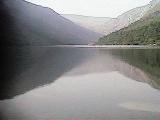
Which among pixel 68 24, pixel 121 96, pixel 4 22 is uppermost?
pixel 68 24

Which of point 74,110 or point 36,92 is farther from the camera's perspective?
point 36,92

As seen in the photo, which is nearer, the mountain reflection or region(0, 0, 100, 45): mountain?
the mountain reflection

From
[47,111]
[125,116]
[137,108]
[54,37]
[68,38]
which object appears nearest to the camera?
[125,116]

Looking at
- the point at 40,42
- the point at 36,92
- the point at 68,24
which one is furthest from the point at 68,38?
the point at 36,92

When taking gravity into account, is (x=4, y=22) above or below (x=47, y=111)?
above

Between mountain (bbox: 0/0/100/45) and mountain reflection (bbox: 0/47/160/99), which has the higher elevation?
mountain (bbox: 0/0/100/45)

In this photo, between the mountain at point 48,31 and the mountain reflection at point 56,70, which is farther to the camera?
the mountain at point 48,31

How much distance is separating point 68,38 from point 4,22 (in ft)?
506

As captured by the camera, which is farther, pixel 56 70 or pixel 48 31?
pixel 48 31

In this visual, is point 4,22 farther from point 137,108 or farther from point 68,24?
point 68,24

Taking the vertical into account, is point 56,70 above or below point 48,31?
below

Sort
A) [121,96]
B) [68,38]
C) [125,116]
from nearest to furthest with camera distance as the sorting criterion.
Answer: [125,116] < [121,96] < [68,38]

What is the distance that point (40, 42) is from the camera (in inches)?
4407

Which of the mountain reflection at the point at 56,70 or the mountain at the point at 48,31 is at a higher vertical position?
the mountain at the point at 48,31
